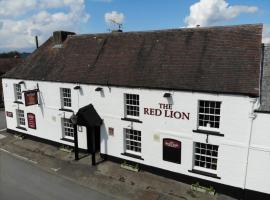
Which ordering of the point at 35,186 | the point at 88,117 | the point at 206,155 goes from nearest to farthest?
the point at 206,155 < the point at 35,186 < the point at 88,117

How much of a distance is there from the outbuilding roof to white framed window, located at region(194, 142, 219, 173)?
10.9 feet

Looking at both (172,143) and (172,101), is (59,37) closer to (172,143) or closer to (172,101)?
(172,101)

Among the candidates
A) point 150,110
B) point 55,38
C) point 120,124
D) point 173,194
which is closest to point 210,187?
point 173,194

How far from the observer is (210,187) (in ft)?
46.8

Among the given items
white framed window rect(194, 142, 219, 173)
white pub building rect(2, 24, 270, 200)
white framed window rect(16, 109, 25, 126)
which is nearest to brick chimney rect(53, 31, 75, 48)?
white pub building rect(2, 24, 270, 200)

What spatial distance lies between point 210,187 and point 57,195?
8.54 meters

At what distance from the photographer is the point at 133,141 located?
55.3ft

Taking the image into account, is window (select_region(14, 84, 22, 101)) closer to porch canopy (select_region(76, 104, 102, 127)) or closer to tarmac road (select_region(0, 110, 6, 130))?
tarmac road (select_region(0, 110, 6, 130))

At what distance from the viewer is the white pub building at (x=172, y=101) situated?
1298cm

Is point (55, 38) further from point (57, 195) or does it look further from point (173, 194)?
point (173, 194)

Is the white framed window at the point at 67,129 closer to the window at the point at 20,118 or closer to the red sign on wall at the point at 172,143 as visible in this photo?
the window at the point at 20,118

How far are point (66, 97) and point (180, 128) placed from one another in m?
9.38

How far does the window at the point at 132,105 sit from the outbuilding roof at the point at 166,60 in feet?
2.90

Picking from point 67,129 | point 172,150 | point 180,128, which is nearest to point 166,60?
point 180,128
